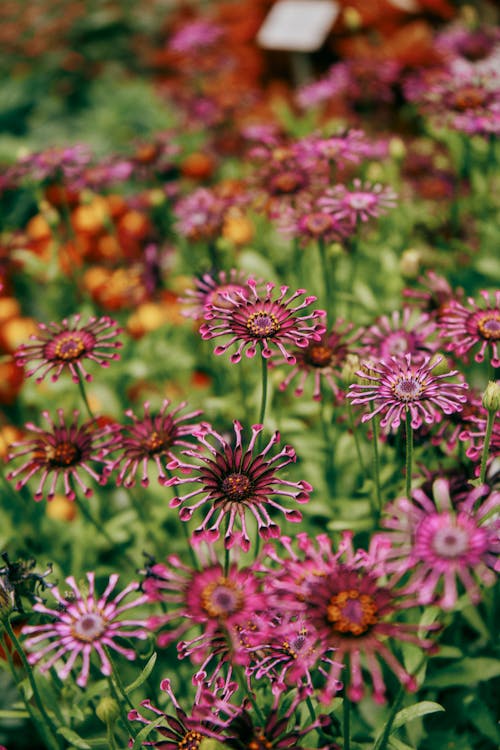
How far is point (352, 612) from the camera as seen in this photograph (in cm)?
80

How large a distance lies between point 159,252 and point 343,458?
105 cm

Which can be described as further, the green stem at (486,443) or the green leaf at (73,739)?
the green leaf at (73,739)

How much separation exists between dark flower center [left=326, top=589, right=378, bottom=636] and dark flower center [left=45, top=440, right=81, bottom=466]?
55 centimetres

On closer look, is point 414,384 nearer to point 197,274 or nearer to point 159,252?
point 197,274

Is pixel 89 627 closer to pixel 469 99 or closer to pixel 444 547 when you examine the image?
pixel 444 547

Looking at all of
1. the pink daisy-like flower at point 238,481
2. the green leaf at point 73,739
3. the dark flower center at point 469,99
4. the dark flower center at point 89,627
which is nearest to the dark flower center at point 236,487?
the pink daisy-like flower at point 238,481

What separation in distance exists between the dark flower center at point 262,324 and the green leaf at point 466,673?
626 millimetres

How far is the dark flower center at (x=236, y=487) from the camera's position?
94 cm

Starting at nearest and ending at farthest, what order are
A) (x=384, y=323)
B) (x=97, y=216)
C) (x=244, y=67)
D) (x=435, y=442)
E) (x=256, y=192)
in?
(x=435, y=442) → (x=384, y=323) → (x=256, y=192) → (x=97, y=216) → (x=244, y=67)

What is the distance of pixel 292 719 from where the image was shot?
94 cm

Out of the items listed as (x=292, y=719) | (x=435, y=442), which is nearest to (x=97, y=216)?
(x=435, y=442)

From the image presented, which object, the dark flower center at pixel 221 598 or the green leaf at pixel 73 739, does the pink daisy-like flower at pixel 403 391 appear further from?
the green leaf at pixel 73 739

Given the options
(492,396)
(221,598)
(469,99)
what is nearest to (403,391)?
(492,396)

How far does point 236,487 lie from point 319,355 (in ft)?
1.30
